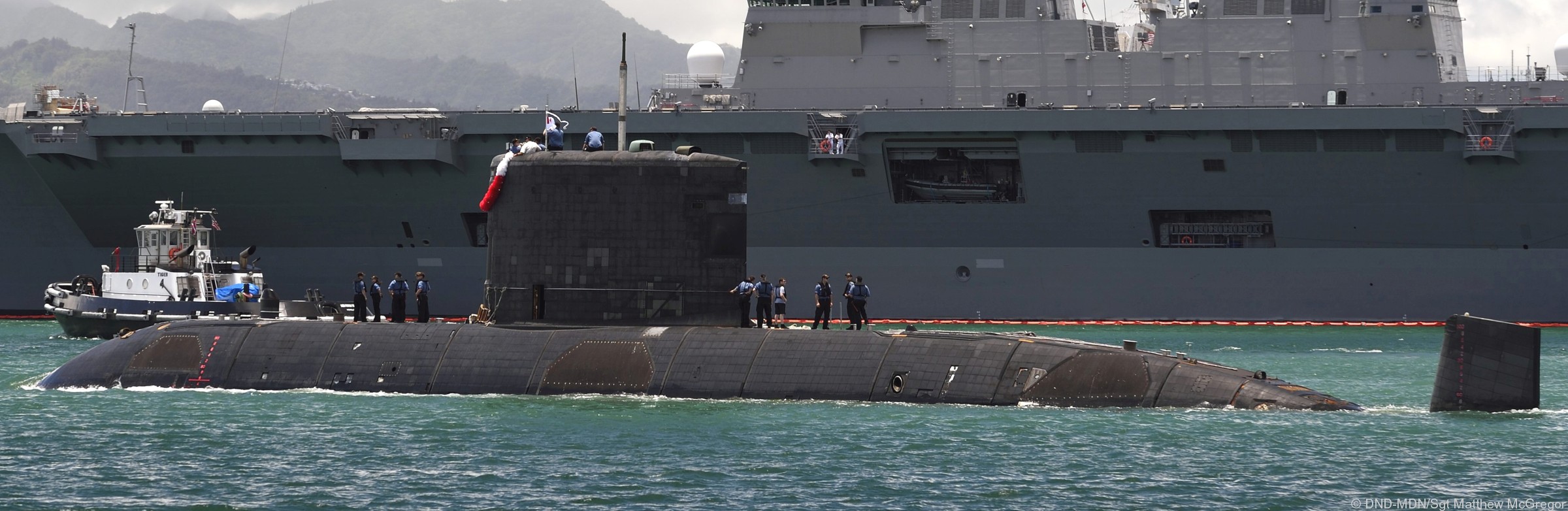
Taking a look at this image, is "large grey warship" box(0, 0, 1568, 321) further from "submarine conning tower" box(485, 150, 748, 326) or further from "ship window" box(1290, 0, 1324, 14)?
"submarine conning tower" box(485, 150, 748, 326)

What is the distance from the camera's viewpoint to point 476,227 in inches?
1532

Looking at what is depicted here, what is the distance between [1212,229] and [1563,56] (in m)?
9.44

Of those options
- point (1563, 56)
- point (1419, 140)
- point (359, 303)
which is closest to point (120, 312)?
point (359, 303)

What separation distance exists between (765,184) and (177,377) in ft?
58.9

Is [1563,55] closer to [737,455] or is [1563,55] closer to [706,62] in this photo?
[706,62]

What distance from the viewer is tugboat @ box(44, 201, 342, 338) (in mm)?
35062

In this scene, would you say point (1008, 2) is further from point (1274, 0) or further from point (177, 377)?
point (177, 377)

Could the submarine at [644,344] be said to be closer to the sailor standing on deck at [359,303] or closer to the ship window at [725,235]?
the ship window at [725,235]

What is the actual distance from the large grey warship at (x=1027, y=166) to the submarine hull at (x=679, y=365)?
15384 millimetres

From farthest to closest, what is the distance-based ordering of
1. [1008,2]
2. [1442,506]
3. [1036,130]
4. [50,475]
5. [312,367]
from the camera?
[1008,2] < [1036,130] < [312,367] < [50,475] < [1442,506]

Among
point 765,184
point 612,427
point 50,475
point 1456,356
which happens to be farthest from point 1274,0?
point 50,475

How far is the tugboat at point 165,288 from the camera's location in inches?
1380

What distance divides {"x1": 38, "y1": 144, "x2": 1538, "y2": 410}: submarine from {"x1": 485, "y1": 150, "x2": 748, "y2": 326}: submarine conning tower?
0.06 ft

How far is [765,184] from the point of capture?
123 feet
